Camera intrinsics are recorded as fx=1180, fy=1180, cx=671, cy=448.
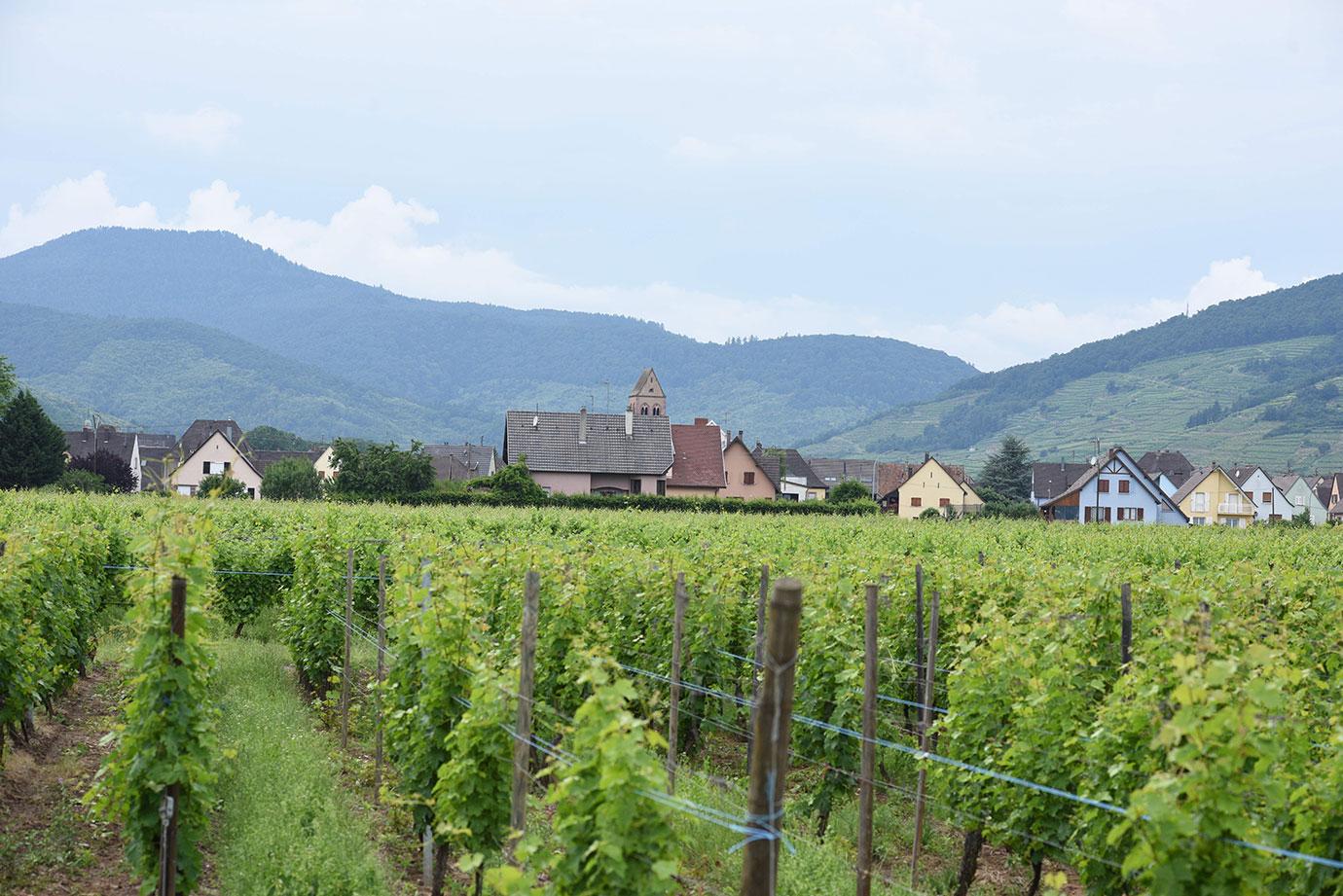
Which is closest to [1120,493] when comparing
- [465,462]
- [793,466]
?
[793,466]

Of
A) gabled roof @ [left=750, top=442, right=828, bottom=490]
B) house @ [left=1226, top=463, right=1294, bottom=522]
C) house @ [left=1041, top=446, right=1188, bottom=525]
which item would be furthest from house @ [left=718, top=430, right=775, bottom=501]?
house @ [left=1226, top=463, right=1294, bottom=522]

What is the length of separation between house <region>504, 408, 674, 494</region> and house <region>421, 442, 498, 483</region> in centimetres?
3895

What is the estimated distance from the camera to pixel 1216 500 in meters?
99.4

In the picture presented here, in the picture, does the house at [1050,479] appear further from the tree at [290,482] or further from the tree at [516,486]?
the tree at [516,486]

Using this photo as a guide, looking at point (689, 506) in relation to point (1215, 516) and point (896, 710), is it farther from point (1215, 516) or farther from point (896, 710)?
point (1215, 516)

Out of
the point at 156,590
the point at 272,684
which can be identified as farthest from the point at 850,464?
the point at 156,590

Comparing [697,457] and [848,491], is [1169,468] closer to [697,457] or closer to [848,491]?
[697,457]

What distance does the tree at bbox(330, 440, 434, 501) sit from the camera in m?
49.7

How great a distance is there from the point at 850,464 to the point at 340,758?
126m

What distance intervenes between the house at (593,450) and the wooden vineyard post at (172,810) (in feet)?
192

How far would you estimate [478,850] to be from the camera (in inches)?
342

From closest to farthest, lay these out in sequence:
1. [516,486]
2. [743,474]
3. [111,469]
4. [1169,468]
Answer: [516,486]
[111,469]
[743,474]
[1169,468]

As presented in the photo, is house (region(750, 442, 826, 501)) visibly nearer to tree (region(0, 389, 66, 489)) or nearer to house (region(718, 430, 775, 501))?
house (region(718, 430, 775, 501))

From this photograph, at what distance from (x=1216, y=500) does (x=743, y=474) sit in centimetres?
4582
